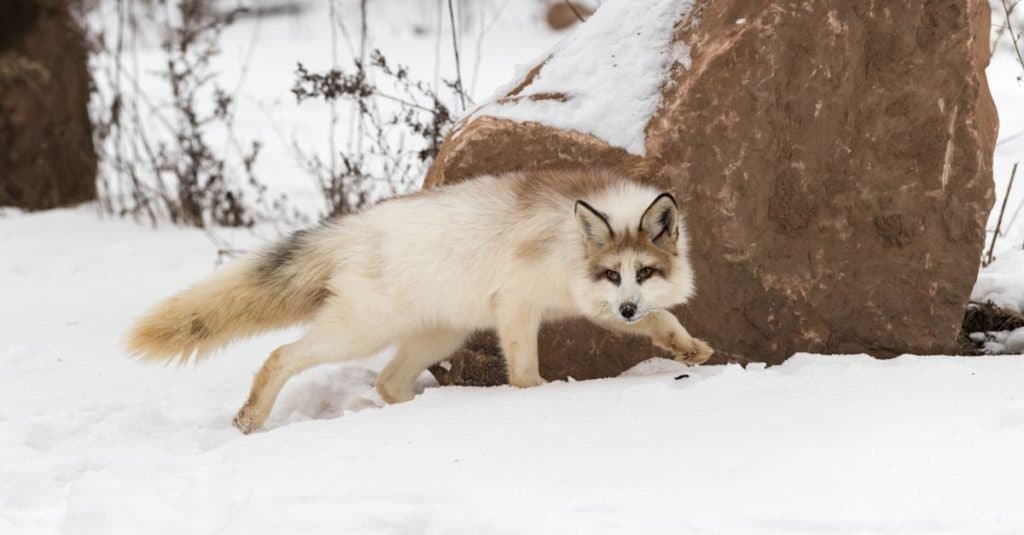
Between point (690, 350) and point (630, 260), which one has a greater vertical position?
point (630, 260)

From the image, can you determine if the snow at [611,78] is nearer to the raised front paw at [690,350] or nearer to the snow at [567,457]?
the raised front paw at [690,350]

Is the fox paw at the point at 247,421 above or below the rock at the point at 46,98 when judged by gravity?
below

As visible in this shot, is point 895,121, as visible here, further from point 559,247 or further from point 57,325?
point 57,325

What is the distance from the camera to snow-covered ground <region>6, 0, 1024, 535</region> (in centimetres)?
310

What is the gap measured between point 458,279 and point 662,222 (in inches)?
34.1

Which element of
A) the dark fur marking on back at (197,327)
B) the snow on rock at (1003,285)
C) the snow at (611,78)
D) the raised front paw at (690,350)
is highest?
the snow at (611,78)

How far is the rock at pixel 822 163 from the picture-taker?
4645 mm

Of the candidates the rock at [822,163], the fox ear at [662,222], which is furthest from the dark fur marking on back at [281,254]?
the fox ear at [662,222]

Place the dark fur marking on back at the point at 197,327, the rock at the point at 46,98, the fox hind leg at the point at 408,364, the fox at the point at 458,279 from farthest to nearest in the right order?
the rock at the point at 46,98
the fox hind leg at the point at 408,364
the dark fur marking on back at the point at 197,327
the fox at the point at 458,279

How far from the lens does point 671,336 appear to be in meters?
4.52

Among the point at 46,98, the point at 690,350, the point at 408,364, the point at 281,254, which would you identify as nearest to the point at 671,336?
the point at 690,350

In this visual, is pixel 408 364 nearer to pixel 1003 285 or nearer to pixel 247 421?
pixel 247 421

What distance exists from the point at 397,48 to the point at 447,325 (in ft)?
41.0

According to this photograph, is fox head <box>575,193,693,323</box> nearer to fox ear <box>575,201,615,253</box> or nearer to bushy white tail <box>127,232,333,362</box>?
fox ear <box>575,201,615,253</box>
